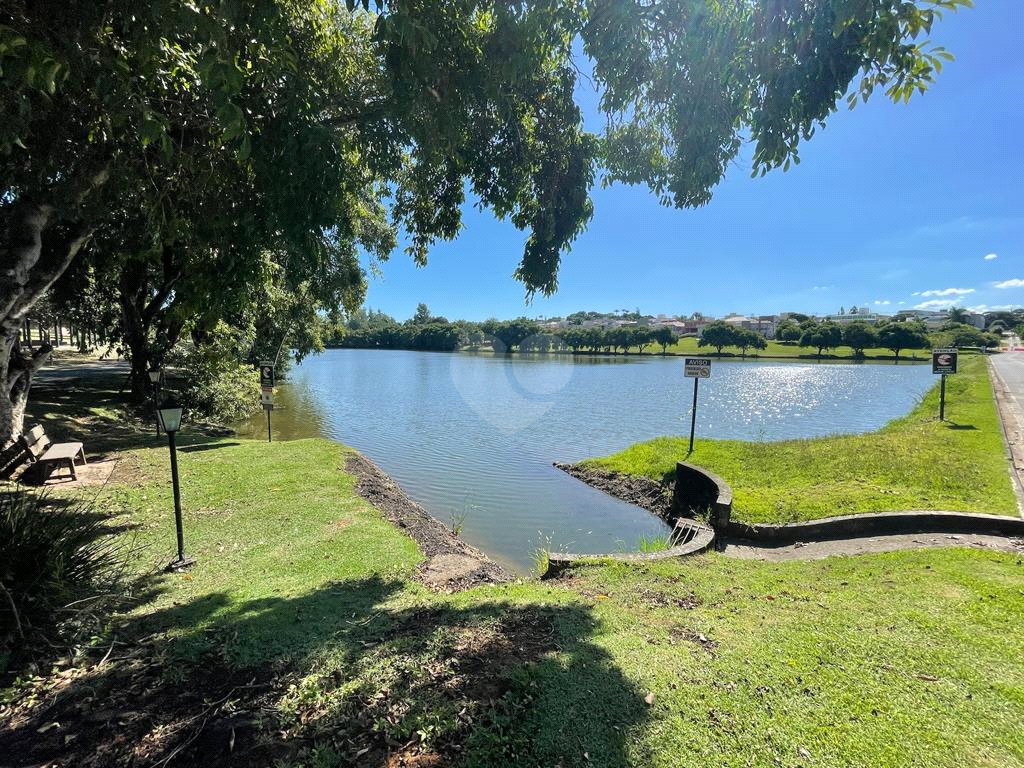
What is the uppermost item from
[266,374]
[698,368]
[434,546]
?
[698,368]

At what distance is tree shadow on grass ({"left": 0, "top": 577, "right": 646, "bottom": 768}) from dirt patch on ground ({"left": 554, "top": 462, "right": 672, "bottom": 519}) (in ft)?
23.5

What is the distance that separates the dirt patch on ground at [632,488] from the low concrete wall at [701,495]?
308 mm

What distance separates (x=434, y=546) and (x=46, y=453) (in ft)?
22.2

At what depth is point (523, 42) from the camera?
4.07 m

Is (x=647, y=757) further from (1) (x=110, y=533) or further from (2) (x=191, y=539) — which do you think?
(1) (x=110, y=533)

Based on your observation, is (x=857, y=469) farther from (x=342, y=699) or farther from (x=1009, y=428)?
(x=342, y=699)

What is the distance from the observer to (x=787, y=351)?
97688 millimetres

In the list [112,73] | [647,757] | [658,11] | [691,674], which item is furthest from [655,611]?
[112,73]

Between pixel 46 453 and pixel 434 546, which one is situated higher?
pixel 46 453

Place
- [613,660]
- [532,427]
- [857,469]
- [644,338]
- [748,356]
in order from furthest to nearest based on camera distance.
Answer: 1. [644,338]
2. [748,356]
3. [532,427]
4. [857,469]
5. [613,660]

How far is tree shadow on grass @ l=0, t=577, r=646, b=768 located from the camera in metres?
2.27

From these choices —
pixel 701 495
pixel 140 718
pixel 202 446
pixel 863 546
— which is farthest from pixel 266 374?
pixel 863 546

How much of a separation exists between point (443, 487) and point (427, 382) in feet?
88.2

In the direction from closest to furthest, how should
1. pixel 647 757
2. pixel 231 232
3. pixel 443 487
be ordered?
pixel 647 757 → pixel 231 232 → pixel 443 487
